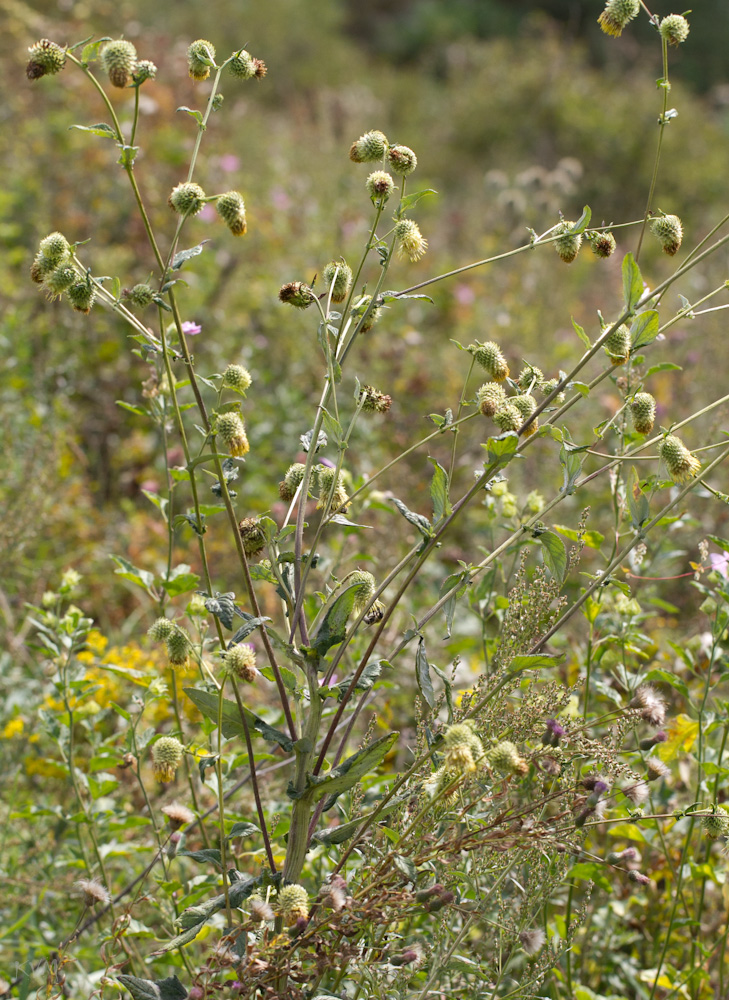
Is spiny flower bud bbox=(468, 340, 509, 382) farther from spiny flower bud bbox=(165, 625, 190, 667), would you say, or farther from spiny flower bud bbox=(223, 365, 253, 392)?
spiny flower bud bbox=(165, 625, 190, 667)

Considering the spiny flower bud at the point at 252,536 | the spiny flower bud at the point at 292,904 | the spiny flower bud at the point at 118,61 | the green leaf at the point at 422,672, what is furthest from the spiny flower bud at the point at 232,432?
the spiny flower bud at the point at 292,904

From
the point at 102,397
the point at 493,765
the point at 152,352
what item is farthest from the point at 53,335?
the point at 493,765

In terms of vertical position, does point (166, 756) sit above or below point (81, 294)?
below

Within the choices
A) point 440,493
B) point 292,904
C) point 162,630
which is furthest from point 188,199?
point 292,904

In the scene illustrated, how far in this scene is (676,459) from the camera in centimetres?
131

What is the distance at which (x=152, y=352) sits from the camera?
130 centimetres

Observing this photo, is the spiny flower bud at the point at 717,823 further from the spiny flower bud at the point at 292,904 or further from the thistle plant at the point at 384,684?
the spiny flower bud at the point at 292,904

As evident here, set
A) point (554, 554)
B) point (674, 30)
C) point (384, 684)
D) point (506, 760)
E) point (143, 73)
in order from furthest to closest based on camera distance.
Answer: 1. point (384, 684)
2. point (674, 30)
3. point (554, 554)
4. point (143, 73)
5. point (506, 760)

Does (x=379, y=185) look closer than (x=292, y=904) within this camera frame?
No

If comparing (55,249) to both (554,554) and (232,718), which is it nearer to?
(232,718)

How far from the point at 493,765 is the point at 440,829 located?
430 millimetres

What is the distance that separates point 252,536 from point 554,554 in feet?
1.42

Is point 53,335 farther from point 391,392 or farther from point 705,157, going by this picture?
point 705,157

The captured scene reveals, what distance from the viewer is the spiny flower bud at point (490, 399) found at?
122cm
